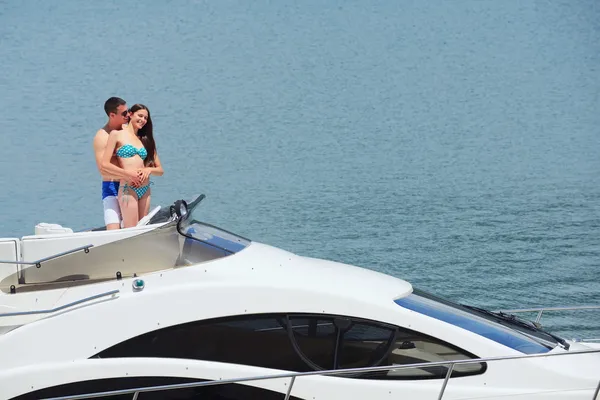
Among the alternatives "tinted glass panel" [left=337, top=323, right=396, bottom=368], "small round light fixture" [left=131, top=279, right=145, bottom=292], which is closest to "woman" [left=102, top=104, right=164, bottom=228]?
"small round light fixture" [left=131, top=279, right=145, bottom=292]

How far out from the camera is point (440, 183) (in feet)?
66.7

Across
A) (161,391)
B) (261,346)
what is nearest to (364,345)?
(261,346)

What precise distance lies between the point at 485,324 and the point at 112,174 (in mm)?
3029

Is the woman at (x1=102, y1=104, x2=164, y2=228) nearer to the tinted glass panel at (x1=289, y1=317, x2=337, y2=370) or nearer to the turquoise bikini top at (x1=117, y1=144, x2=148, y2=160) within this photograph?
the turquoise bikini top at (x1=117, y1=144, x2=148, y2=160)

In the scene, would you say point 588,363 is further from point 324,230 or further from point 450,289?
point 324,230

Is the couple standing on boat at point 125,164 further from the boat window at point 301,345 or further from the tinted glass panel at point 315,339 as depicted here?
the tinted glass panel at point 315,339

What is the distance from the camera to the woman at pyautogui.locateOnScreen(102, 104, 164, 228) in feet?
22.5

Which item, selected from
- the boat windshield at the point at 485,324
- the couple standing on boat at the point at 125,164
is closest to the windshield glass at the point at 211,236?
the boat windshield at the point at 485,324

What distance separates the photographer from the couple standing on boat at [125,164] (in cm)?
687

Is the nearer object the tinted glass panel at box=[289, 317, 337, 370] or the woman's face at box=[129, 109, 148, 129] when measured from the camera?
the tinted glass panel at box=[289, 317, 337, 370]

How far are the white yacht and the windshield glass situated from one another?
0.20 m

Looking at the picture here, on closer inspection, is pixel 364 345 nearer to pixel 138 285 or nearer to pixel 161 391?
pixel 161 391

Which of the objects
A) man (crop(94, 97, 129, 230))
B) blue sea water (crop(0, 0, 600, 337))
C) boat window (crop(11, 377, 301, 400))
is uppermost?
blue sea water (crop(0, 0, 600, 337))

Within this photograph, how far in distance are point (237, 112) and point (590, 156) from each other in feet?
33.8
